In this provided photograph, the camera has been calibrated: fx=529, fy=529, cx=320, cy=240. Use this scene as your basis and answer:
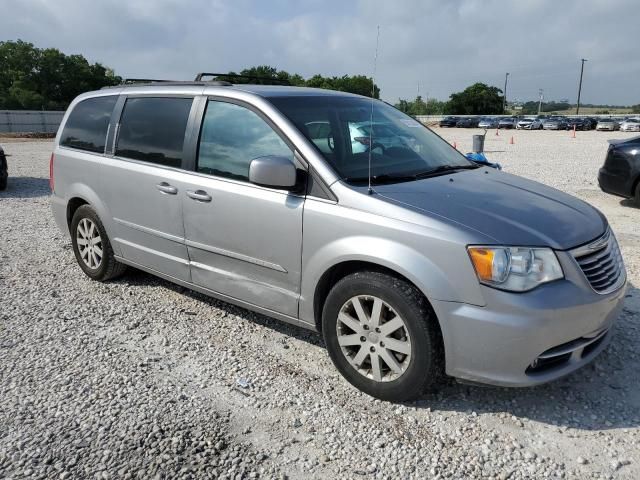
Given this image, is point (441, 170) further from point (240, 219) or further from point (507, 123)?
point (507, 123)

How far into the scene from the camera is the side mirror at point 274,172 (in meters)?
3.21

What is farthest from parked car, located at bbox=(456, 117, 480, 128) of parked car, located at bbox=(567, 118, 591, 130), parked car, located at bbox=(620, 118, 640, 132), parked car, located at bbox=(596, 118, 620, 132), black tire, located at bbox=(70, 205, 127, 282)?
black tire, located at bbox=(70, 205, 127, 282)

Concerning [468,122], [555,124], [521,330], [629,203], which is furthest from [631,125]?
[521,330]

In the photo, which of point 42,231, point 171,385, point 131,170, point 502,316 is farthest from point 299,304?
point 42,231

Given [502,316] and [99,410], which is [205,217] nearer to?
[99,410]

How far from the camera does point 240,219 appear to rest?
3604 mm

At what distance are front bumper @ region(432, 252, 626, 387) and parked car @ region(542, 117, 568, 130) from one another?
5023 cm

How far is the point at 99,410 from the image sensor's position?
3.09m

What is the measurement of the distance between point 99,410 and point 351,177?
205 centimetres

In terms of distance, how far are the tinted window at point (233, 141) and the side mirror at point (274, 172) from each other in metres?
0.22

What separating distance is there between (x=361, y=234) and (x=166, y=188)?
178 centimetres

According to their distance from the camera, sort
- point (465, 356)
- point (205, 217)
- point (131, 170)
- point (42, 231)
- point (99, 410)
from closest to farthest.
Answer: point (465, 356) < point (99, 410) < point (205, 217) < point (131, 170) < point (42, 231)

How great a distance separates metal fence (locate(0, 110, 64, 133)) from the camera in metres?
34.0

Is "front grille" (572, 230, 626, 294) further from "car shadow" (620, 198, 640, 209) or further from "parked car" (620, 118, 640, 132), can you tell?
"parked car" (620, 118, 640, 132)
